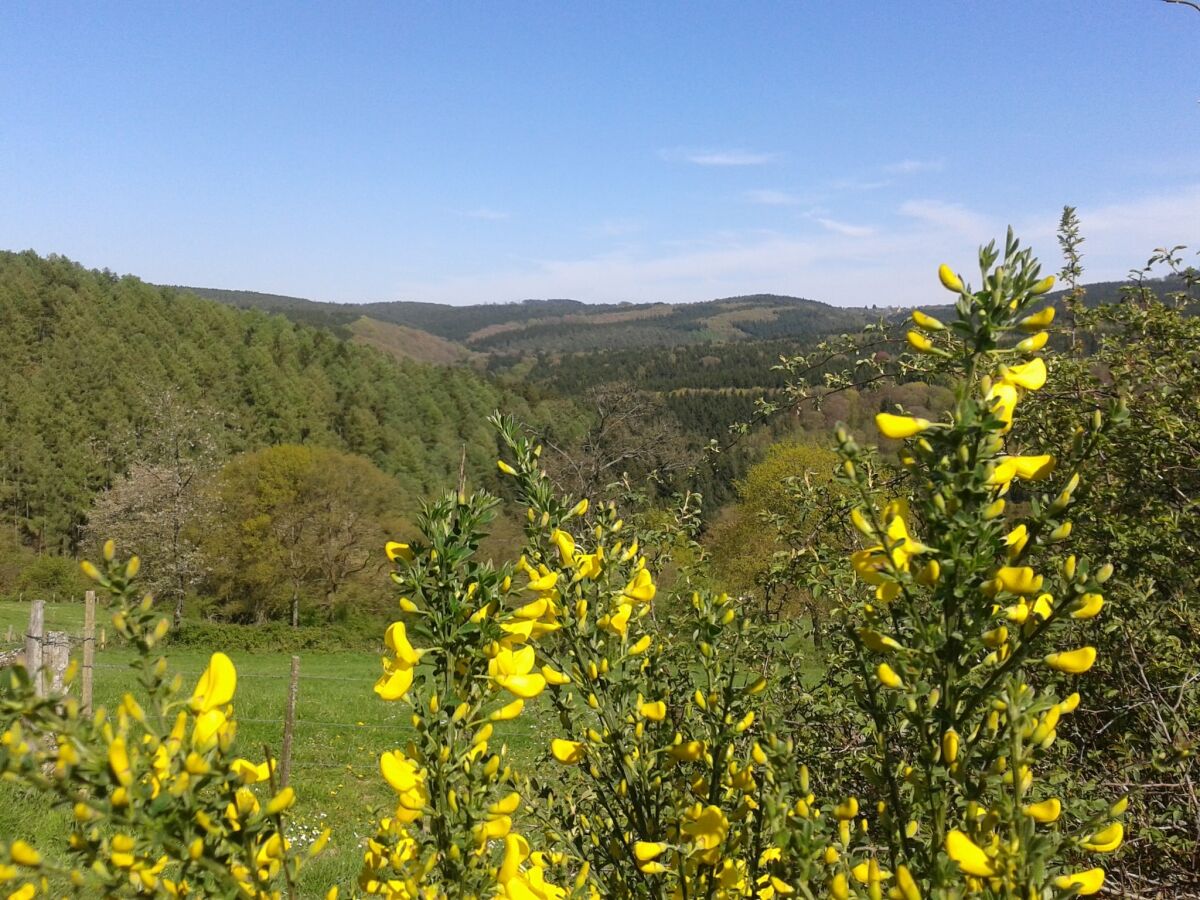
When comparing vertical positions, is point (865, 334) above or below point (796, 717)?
above

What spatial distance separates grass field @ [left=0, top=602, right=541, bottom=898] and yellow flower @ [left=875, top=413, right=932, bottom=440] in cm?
105

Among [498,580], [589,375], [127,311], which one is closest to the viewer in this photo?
[498,580]

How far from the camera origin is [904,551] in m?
1.03

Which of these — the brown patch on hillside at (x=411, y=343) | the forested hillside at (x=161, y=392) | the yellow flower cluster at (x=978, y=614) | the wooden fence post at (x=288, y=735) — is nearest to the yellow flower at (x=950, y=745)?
the yellow flower cluster at (x=978, y=614)

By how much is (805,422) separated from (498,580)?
188 ft

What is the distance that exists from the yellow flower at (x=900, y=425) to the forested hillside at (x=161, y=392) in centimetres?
3580

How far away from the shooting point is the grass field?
6.04 metres

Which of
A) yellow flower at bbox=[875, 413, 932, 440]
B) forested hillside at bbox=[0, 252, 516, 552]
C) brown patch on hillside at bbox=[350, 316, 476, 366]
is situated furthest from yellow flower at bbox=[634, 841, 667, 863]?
brown patch on hillside at bbox=[350, 316, 476, 366]

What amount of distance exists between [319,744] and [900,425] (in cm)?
1204

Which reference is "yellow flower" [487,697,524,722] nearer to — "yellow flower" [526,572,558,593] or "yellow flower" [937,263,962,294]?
"yellow flower" [526,572,558,593]

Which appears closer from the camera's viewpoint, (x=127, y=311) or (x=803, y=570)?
(x=803, y=570)

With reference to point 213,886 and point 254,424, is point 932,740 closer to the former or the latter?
point 213,886

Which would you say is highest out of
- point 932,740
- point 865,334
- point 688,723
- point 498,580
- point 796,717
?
point 865,334

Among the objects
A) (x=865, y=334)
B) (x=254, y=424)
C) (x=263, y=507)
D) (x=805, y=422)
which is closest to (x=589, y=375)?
(x=805, y=422)
